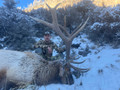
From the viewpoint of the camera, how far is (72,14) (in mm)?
8648

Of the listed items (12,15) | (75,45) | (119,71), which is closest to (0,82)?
(119,71)

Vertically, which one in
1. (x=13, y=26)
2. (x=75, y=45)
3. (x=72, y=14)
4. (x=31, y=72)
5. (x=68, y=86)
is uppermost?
(x=72, y=14)

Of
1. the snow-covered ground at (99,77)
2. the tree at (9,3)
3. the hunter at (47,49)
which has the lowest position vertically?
the snow-covered ground at (99,77)

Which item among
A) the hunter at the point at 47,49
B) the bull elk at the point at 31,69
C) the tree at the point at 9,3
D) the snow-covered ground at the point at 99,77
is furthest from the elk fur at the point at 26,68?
the tree at the point at 9,3

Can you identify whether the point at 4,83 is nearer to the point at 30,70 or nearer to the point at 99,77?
the point at 30,70

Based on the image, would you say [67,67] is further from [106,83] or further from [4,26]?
[4,26]

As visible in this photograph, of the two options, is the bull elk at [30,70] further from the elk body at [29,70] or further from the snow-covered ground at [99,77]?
the snow-covered ground at [99,77]

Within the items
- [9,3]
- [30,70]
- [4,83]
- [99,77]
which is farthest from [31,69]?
[9,3]

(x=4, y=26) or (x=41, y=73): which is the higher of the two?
(x=4, y=26)

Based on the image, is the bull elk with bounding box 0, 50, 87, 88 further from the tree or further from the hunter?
the tree

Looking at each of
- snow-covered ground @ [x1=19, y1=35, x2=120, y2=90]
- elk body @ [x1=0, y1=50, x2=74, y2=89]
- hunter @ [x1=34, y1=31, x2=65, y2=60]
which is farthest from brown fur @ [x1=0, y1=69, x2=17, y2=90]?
hunter @ [x1=34, y1=31, x2=65, y2=60]

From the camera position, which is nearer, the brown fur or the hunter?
the brown fur

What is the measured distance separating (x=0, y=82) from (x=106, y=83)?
221 centimetres

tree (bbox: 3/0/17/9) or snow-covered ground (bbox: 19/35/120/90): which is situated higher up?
tree (bbox: 3/0/17/9)
